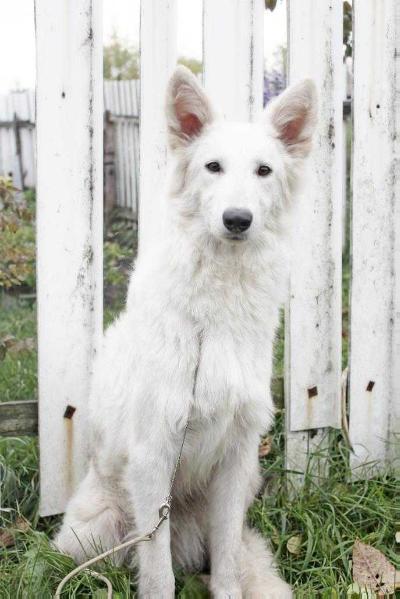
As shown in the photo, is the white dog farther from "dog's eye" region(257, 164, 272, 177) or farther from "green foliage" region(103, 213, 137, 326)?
"green foliage" region(103, 213, 137, 326)

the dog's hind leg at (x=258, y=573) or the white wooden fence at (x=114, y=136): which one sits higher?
the white wooden fence at (x=114, y=136)

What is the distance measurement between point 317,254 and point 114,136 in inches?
341

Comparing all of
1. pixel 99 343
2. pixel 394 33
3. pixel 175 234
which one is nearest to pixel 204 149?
pixel 175 234

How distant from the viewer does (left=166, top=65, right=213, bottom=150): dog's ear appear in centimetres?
249

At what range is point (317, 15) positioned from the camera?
310 cm

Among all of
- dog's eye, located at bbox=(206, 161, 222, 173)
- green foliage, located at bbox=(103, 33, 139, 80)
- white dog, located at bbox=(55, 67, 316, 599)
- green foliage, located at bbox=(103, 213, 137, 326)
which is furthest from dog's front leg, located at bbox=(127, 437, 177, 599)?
green foliage, located at bbox=(103, 33, 139, 80)

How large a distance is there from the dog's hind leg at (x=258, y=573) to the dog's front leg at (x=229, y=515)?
49 millimetres

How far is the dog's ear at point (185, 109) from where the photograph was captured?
2.49 metres

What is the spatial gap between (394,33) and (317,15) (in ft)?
1.32

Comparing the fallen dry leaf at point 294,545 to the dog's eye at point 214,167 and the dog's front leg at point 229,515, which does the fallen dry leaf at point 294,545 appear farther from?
the dog's eye at point 214,167

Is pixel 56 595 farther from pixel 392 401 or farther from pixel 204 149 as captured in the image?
pixel 392 401

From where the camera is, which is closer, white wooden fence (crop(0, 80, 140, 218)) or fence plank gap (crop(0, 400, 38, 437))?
fence plank gap (crop(0, 400, 38, 437))

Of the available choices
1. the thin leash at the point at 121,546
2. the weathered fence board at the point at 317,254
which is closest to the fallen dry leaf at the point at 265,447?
the weathered fence board at the point at 317,254

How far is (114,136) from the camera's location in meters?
11.4
